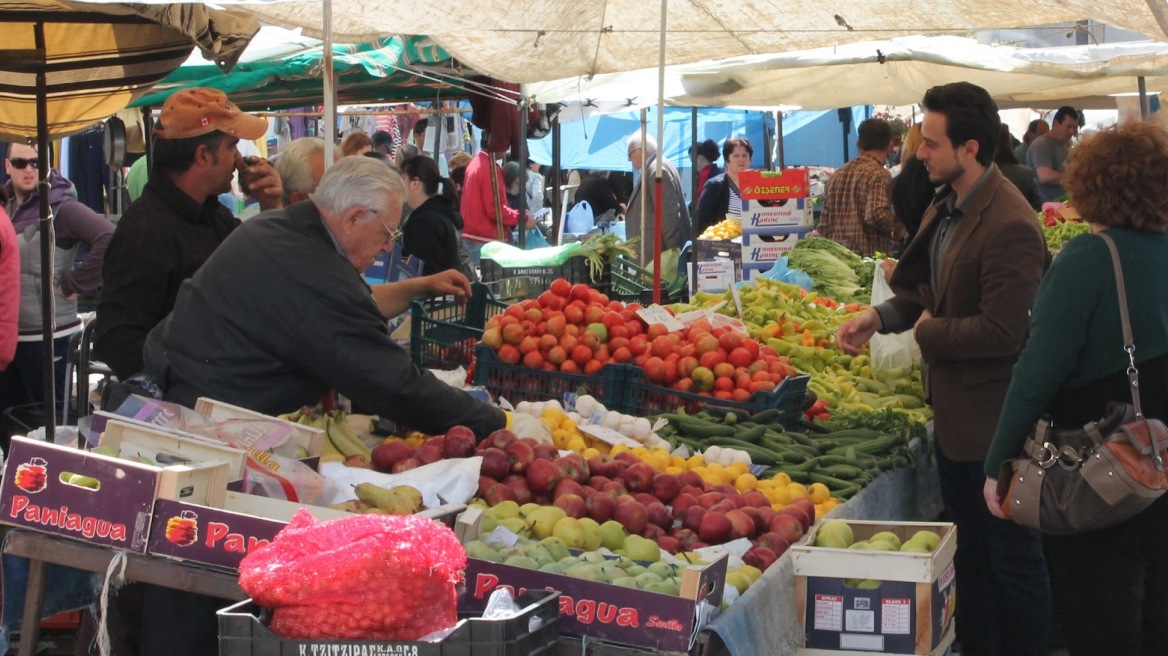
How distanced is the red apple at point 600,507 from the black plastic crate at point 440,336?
200 centimetres

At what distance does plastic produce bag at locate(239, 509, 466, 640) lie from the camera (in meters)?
2.26

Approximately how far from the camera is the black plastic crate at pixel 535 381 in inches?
203

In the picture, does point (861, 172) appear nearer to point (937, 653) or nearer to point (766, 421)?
point (766, 421)

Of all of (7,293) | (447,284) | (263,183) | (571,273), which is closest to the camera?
(447,284)

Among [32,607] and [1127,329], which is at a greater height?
[1127,329]

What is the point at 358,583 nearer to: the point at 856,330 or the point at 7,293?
the point at 856,330

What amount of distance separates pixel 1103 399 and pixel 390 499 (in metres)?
2.02

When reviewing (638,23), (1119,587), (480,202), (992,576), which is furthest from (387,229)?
(480,202)

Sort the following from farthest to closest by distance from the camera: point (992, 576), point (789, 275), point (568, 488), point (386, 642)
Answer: point (789, 275), point (992, 576), point (568, 488), point (386, 642)

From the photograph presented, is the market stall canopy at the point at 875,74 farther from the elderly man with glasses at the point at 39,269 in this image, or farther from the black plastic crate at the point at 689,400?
the black plastic crate at the point at 689,400

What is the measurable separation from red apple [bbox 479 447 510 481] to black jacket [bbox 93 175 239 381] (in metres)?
1.38

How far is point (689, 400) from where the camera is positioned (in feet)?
17.0

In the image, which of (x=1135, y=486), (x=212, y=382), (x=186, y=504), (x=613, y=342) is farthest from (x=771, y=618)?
(x=613, y=342)

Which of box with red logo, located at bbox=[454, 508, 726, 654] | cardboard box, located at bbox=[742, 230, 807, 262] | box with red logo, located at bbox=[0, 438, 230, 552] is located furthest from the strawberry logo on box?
cardboard box, located at bbox=[742, 230, 807, 262]
